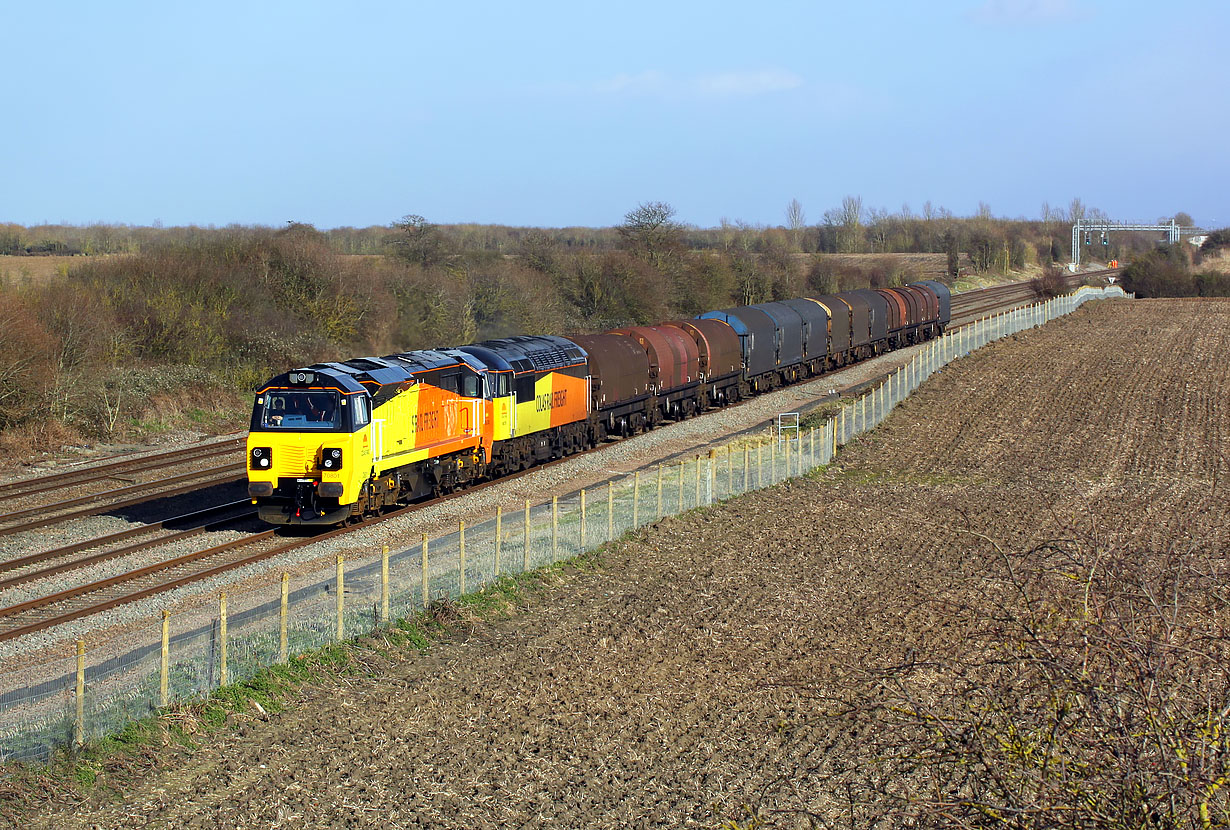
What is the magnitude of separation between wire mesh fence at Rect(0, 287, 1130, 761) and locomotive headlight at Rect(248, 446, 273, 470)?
11.5 feet

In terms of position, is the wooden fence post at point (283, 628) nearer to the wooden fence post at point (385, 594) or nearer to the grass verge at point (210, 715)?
the grass verge at point (210, 715)

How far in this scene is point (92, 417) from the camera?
37500mm

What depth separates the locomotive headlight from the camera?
931 inches

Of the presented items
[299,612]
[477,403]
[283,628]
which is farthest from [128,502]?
[283,628]

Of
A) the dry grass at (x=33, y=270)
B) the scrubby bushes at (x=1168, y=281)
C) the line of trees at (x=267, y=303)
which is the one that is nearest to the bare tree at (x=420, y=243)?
the line of trees at (x=267, y=303)

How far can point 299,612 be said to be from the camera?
16188 mm

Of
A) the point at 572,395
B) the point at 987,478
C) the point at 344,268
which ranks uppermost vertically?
the point at 344,268

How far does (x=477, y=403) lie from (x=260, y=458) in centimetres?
664

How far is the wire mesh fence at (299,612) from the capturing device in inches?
496

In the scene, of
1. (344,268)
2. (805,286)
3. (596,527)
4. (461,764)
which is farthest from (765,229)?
(461,764)

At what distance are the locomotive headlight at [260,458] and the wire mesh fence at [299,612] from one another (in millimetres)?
3514

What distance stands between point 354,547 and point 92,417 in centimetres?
1908

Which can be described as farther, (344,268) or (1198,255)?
(1198,255)

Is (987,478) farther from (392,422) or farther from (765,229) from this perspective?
(765,229)
